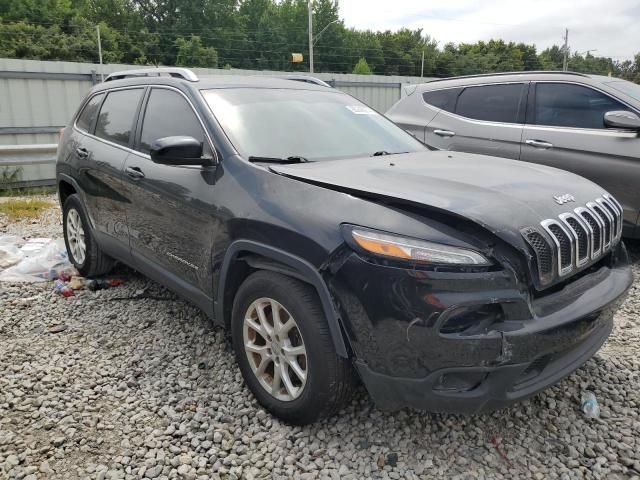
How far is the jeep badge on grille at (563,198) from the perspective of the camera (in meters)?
2.39

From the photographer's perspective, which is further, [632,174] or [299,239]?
[632,174]

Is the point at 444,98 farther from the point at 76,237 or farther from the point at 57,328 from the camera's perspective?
the point at 57,328

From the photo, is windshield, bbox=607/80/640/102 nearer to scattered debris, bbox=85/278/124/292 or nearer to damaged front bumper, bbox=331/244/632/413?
damaged front bumper, bbox=331/244/632/413

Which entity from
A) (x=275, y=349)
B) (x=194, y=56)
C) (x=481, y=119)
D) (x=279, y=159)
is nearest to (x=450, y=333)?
(x=275, y=349)

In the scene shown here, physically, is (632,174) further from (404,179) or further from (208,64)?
(208,64)

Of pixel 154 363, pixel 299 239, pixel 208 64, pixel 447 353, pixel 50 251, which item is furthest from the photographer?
pixel 208 64

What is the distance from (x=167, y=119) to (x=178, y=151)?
0.78m

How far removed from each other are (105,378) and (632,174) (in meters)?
4.45

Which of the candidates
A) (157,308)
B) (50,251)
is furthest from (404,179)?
(50,251)

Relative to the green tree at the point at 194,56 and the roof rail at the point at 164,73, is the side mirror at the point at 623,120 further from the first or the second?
the green tree at the point at 194,56

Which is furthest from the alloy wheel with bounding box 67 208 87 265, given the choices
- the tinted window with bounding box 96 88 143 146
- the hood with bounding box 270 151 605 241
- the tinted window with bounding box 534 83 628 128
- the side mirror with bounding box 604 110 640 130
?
the side mirror with bounding box 604 110 640 130

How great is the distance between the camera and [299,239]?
2270 mm

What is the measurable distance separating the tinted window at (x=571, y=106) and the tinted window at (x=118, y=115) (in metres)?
3.82

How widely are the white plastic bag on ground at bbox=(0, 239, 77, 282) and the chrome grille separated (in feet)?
13.6
